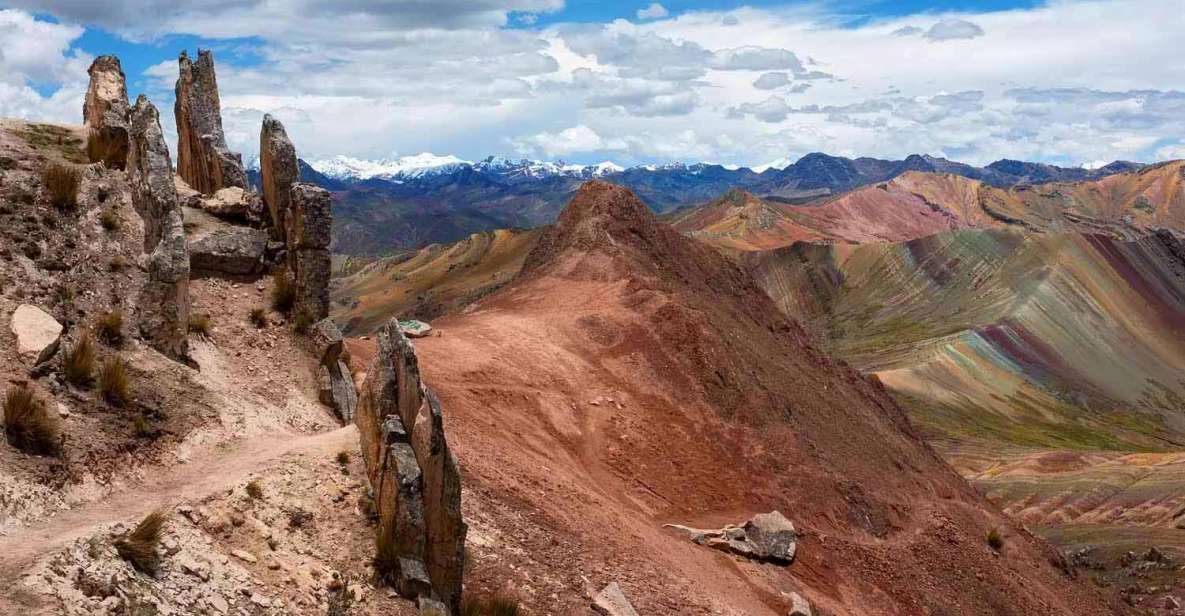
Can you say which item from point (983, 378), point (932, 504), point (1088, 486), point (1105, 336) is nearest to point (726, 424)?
point (932, 504)

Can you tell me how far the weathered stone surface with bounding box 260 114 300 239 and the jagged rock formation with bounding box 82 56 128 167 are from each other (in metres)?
2.65

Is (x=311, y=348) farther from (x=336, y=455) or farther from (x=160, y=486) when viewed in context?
(x=160, y=486)

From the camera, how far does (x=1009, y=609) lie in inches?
1052

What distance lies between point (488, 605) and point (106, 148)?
474 inches

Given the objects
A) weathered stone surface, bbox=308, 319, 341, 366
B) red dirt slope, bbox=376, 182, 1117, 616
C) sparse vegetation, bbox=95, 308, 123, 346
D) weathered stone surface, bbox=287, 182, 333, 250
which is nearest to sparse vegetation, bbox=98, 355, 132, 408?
sparse vegetation, bbox=95, 308, 123, 346

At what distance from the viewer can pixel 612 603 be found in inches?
561

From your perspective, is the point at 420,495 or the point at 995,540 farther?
the point at 995,540

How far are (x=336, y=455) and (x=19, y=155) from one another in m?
8.64

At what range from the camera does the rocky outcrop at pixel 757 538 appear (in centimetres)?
2209

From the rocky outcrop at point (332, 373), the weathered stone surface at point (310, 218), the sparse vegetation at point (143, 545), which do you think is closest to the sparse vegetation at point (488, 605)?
the sparse vegetation at point (143, 545)

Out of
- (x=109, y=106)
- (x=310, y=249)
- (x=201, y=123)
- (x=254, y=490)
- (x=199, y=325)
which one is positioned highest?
(x=109, y=106)

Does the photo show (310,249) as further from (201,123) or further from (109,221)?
(201,123)

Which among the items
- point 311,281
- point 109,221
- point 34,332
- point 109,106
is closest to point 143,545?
point 34,332

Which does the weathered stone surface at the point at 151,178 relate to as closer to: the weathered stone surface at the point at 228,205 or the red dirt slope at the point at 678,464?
the weathered stone surface at the point at 228,205
